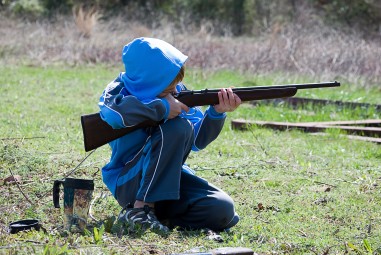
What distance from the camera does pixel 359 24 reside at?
24.6 meters

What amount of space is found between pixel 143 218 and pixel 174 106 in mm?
790

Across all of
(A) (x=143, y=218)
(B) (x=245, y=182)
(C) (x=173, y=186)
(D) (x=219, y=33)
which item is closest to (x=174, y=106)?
(C) (x=173, y=186)

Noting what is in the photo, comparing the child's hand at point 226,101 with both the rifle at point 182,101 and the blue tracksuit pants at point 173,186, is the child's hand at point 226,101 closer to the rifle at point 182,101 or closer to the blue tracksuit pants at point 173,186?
the rifle at point 182,101

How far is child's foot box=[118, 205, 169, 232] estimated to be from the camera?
487 centimetres

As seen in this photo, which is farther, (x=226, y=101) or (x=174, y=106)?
(x=226, y=101)

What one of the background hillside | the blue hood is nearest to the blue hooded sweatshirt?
the blue hood

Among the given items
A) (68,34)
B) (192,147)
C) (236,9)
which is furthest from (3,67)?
(236,9)

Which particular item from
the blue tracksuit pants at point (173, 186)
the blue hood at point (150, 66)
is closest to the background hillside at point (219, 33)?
the blue tracksuit pants at point (173, 186)

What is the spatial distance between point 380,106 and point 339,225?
6.29 m

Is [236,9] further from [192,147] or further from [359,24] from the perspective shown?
[192,147]

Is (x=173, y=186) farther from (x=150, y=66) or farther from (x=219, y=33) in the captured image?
(x=219, y=33)

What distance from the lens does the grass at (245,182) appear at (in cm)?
468

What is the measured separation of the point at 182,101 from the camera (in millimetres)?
→ 5152

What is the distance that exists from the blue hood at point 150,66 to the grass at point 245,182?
97 cm
